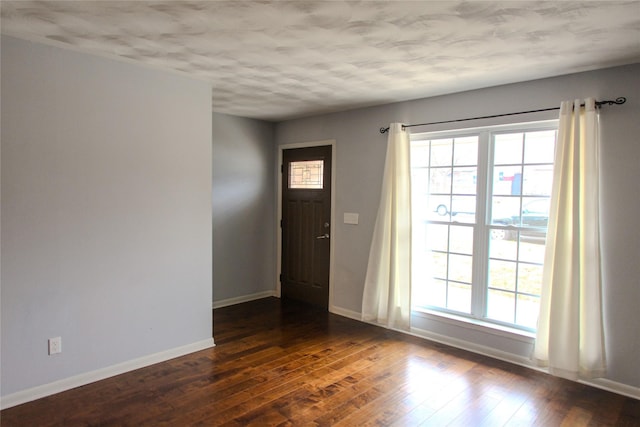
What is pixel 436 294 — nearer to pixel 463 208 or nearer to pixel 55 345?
pixel 463 208

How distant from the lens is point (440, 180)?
4.07 metres

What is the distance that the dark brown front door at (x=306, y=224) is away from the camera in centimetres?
504

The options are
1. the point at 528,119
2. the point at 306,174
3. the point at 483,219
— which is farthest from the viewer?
the point at 306,174

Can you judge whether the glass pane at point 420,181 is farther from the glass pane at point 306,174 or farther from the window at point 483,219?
the glass pane at point 306,174

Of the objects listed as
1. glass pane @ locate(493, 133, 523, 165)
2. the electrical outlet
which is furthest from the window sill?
the electrical outlet

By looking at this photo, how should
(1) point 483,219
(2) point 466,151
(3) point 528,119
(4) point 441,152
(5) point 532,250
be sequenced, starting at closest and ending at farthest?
1. (3) point 528,119
2. (5) point 532,250
3. (1) point 483,219
4. (2) point 466,151
5. (4) point 441,152

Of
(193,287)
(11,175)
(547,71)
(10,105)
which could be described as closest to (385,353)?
(193,287)

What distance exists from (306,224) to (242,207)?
0.85 metres

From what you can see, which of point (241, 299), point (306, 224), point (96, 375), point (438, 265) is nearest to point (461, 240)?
point (438, 265)

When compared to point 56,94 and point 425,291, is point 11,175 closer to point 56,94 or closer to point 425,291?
point 56,94

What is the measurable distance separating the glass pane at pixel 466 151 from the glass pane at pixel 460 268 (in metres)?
0.90

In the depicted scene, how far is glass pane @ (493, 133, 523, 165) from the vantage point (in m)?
3.55

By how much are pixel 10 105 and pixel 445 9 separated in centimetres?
268

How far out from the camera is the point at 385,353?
3695mm
